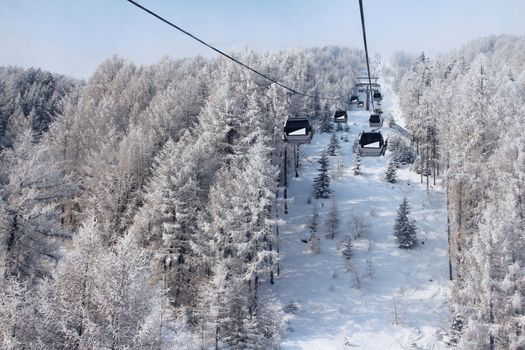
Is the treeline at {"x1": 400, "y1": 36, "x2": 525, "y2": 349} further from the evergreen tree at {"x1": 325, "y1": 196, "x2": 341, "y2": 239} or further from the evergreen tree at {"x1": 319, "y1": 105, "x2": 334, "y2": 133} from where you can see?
the evergreen tree at {"x1": 319, "y1": 105, "x2": 334, "y2": 133}

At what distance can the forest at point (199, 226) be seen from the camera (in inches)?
731

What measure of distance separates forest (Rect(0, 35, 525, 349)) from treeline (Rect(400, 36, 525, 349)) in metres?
0.10

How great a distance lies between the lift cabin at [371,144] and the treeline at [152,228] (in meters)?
9.53

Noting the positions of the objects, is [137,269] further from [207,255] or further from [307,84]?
[307,84]

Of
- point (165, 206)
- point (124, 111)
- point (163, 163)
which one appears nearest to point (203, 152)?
point (163, 163)

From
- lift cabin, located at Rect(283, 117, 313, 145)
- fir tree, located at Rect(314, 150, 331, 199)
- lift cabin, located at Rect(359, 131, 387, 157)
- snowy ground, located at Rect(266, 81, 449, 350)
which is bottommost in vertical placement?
snowy ground, located at Rect(266, 81, 449, 350)

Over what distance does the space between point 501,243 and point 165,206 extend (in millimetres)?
21433

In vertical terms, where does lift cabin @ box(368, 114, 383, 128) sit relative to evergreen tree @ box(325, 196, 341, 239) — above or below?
above

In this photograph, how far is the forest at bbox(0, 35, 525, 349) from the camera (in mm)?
18578

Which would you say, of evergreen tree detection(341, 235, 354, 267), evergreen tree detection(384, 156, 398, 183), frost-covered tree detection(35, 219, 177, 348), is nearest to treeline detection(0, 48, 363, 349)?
frost-covered tree detection(35, 219, 177, 348)

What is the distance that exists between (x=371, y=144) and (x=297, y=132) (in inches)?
156

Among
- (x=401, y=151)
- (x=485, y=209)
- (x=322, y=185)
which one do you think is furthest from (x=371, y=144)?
(x=401, y=151)

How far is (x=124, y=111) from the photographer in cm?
5862

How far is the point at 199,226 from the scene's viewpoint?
100 feet
